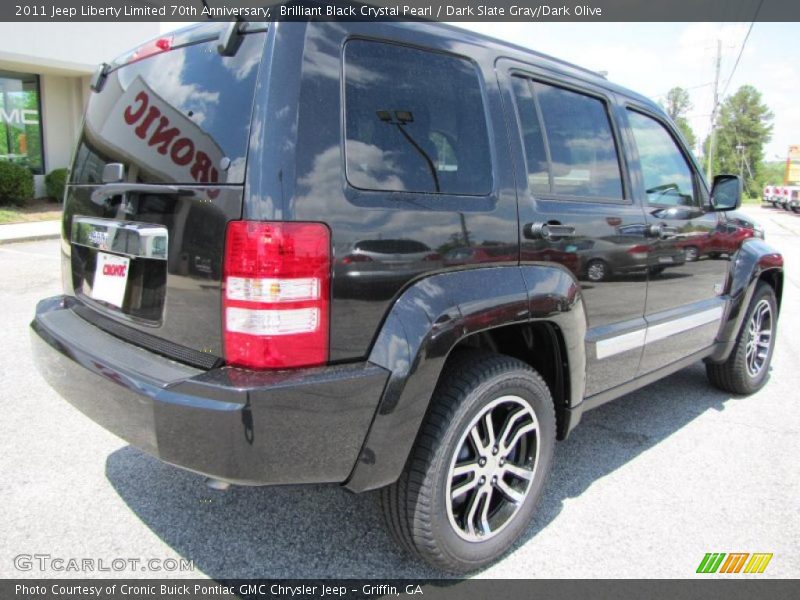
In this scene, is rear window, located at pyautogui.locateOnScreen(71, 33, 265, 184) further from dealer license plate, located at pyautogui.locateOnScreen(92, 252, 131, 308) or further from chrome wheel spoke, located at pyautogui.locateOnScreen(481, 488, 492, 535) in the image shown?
chrome wheel spoke, located at pyautogui.locateOnScreen(481, 488, 492, 535)

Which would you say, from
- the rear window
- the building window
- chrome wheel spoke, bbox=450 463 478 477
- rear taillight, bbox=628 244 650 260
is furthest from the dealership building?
chrome wheel spoke, bbox=450 463 478 477

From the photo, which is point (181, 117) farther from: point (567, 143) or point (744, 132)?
point (744, 132)

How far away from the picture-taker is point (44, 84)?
49.6ft

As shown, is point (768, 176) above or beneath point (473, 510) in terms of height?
above

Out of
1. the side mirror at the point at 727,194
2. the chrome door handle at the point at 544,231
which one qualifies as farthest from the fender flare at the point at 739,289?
the chrome door handle at the point at 544,231

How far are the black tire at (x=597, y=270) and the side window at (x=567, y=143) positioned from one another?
327mm

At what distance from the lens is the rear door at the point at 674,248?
3.14 m

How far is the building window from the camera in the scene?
14.4 m

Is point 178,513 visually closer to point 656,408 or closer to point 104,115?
point 104,115

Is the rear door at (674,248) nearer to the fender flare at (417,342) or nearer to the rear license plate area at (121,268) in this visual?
the fender flare at (417,342)

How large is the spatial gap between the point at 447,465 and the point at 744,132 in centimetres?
7946

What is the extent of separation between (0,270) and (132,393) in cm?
748

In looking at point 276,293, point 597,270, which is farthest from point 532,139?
point 276,293

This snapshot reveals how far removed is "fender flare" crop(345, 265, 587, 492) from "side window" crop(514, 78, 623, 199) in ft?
1.96
